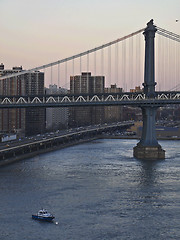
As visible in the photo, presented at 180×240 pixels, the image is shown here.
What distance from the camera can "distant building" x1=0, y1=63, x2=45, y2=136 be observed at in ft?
494

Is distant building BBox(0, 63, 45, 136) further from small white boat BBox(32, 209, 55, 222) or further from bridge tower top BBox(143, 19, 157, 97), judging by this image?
small white boat BBox(32, 209, 55, 222)

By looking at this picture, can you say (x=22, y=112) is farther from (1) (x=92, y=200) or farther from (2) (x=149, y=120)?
(1) (x=92, y=200)

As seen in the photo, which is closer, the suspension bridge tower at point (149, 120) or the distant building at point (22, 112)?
the suspension bridge tower at point (149, 120)

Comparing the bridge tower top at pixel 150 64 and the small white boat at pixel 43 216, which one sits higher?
the bridge tower top at pixel 150 64

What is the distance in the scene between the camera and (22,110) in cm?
15750

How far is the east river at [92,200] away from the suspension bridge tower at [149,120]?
641cm

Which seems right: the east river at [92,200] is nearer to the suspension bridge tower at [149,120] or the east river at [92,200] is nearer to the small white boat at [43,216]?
the small white boat at [43,216]

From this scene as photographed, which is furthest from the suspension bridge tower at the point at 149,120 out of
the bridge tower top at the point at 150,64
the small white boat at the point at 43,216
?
the small white boat at the point at 43,216

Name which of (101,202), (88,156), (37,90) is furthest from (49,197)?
(37,90)

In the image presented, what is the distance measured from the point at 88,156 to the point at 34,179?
90.0 feet

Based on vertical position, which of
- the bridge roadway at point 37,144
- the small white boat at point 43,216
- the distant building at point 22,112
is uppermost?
the distant building at point 22,112

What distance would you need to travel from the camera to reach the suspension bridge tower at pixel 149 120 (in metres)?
80.1

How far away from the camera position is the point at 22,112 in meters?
158

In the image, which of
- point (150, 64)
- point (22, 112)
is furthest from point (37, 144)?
point (22, 112)
